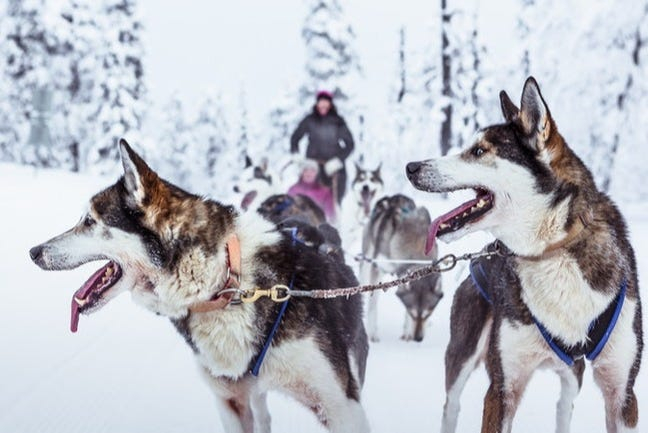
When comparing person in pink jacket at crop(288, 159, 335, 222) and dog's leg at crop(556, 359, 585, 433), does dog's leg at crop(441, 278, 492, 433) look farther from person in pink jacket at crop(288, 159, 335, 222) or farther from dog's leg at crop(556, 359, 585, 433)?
person in pink jacket at crop(288, 159, 335, 222)

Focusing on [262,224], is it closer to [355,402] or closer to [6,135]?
[355,402]

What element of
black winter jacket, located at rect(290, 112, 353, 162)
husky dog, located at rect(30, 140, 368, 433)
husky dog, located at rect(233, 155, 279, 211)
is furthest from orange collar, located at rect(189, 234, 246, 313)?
black winter jacket, located at rect(290, 112, 353, 162)

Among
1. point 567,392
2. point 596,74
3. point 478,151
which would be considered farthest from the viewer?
point 596,74

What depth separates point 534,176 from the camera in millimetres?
2217

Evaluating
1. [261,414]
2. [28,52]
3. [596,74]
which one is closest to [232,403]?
[261,414]

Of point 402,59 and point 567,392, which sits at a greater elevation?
point 402,59

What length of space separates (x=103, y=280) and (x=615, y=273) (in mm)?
1782

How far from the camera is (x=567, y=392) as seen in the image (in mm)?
2977

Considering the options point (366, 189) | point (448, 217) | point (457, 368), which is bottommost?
point (457, 368)

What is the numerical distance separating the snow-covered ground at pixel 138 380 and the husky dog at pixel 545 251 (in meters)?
1.14

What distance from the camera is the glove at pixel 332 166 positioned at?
328 inches

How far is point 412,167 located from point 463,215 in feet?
0.81

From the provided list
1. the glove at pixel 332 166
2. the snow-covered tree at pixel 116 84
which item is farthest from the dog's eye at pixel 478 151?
the snow-covered tree at pixel 116 84

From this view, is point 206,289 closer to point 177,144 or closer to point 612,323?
point 612,323
